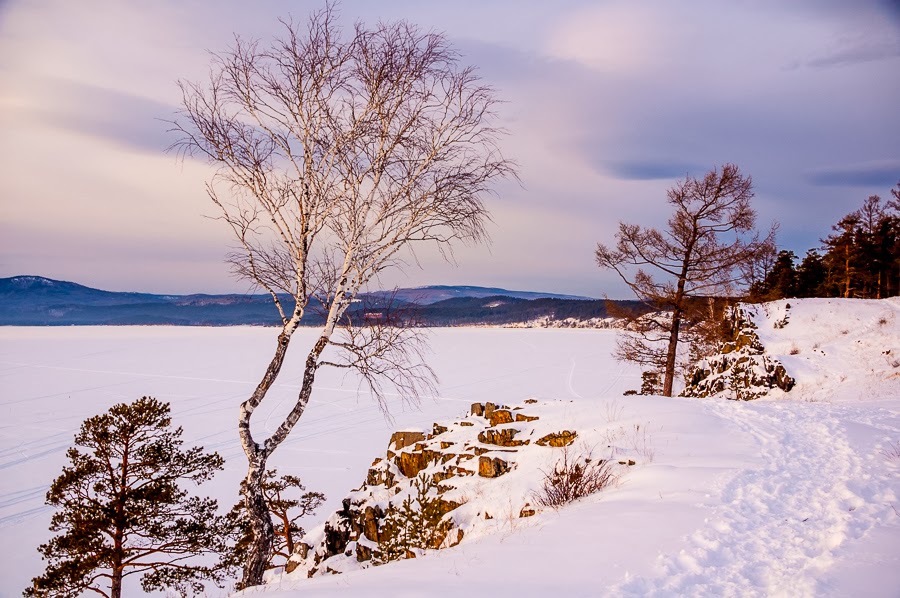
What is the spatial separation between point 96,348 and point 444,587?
90.5m

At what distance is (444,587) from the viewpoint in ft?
11.4

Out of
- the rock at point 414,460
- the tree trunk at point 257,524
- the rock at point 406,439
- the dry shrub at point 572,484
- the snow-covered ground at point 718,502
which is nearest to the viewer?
the snow-covered ground at point 718,502

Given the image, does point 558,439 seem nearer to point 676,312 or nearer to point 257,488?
point 257,488

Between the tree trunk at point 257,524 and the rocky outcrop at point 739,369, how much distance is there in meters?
14.0

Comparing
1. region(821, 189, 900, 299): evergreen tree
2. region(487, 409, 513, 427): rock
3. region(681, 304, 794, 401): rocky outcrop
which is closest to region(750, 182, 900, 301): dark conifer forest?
region(821, 189, 900, 299): evergreen tree

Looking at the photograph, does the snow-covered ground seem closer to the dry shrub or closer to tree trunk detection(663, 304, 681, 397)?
the dry shrub

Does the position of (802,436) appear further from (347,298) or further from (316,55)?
(316,55)

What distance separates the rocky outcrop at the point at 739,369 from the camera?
603 inches

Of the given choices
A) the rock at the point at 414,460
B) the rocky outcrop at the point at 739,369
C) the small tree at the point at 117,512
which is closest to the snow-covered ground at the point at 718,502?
the rocky outcrop at the point at 739,369

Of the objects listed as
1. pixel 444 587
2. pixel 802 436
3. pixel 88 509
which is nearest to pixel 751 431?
pixel 802 436

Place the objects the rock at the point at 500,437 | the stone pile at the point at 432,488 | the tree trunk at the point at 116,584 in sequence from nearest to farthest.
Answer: the stone pile at the point at 432,488 → the tree trunk at the point at 116,584 → the rock at the point at 500,437

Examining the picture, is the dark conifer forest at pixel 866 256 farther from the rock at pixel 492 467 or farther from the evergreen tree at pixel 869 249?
the rock at pixel 492 467

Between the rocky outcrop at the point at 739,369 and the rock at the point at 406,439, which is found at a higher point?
the rocky outcrop at the point at 739,369

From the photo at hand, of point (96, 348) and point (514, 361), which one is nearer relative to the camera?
point (514, 361)
